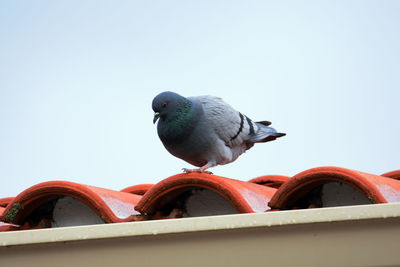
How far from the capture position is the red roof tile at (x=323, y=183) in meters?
2.43

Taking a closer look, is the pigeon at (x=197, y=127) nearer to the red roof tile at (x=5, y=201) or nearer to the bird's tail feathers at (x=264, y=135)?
the bird's tail feathers at (x=264, y=135)

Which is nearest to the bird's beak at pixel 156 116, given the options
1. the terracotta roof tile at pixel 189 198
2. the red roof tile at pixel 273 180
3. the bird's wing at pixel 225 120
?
the bird's wing at pixel 225 120

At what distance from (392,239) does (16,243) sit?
1299mm

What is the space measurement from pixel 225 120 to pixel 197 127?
0.20 meters

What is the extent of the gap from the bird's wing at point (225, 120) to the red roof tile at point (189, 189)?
0.78 metres

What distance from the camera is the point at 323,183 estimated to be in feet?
8.55

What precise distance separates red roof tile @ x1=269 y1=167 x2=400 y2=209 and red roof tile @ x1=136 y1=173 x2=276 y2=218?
0.14 meters

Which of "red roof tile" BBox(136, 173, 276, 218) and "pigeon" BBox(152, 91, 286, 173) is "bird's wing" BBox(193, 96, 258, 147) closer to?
"pigeon" BBox(152, 91, 286, 173)

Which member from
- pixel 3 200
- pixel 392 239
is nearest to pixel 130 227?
pixel 392 239

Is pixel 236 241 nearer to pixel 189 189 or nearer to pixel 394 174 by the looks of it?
pixel 189 189

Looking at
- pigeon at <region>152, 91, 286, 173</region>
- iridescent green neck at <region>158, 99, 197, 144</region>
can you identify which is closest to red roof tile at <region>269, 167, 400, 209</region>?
pigeon at <region>152, 91, 286, 173</region>

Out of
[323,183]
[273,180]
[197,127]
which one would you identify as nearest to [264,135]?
[273,180]

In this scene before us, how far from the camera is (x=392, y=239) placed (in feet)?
6.30

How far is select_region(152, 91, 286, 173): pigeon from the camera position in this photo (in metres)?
3.43
